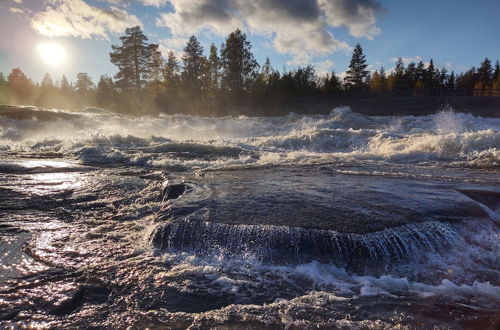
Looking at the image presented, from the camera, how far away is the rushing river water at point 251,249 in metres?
2.94

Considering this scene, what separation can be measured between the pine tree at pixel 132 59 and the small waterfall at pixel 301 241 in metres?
46.5

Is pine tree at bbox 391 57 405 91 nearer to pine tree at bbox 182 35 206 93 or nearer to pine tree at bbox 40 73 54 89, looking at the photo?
pine tree at bbox 182 35 206 93

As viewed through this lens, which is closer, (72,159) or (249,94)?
(72,159)

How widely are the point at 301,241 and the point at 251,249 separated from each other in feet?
2.08

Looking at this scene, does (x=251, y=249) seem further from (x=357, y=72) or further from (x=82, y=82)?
(x=82, y=82)

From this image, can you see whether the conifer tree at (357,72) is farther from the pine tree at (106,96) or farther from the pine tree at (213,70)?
the pine tree at (106,96)

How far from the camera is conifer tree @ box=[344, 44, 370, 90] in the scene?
1960 inches

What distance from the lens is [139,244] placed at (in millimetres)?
4207

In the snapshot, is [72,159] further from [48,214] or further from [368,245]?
[368,245]

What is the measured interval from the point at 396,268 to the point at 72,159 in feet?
32.5

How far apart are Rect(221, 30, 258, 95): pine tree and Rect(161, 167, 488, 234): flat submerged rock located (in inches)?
1607

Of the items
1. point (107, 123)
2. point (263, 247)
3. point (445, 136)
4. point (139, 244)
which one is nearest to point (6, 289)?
point (139, 244)

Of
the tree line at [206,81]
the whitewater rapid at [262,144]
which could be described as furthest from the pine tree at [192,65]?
the whitewater rapid at [262,144]

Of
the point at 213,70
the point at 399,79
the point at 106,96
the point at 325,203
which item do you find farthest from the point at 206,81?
the point at 325,203
